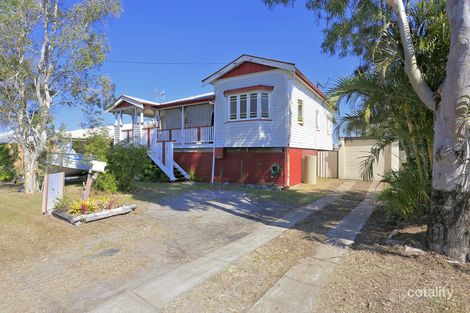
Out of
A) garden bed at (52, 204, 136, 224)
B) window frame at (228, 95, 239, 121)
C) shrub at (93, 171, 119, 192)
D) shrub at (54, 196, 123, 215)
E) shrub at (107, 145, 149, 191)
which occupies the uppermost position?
window frame at (228, 95, 239, 121)

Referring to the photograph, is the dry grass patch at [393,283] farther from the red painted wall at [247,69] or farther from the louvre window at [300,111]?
the red painted wall at [247,69]

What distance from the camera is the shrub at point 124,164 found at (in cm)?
1072

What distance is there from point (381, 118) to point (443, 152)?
112 inches

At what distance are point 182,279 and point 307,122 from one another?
13.5m

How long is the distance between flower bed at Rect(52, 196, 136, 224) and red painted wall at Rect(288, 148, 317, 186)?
28.2ft

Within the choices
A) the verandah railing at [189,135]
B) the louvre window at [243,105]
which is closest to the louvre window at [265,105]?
the louvre window at [243,105]

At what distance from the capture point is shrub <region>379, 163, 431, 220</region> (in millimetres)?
5914

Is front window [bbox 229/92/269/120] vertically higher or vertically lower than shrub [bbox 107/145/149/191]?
higher

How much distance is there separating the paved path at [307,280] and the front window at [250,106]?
846 cm

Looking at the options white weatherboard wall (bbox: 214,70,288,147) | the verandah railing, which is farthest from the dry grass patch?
the verandah railing

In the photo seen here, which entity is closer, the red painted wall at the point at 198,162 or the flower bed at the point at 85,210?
the flower bed at the point at 85,210

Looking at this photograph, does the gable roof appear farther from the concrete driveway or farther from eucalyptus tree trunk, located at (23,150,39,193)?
eucalyptus tree trunk, located at (23,150,39,193)

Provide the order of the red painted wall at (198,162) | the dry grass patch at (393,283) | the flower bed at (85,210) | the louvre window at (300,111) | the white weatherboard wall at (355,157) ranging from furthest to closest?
the white weatherboard wall at (355,157) < the red painted wall at (198,162) < the louvre window at (300,111) < the flower bed at (85,210) < the dry grass patch at (393,283)

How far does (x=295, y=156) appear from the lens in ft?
47.7
